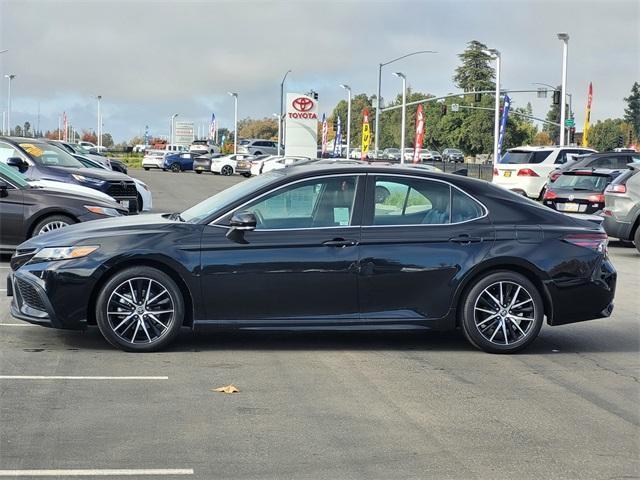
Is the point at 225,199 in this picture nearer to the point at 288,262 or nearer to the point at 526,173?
the point at 288,262

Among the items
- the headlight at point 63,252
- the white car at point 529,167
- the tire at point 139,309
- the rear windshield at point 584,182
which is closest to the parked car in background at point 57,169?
the rear windshield at point 584,182

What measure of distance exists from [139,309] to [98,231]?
2.54 ft

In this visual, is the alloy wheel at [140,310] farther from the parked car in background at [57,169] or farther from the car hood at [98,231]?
the parked car in background at [57,169]

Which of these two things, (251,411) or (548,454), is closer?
(548,454)

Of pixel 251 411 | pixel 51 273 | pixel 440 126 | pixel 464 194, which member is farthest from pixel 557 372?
pixel 440 126

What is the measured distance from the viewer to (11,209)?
44.4 feet

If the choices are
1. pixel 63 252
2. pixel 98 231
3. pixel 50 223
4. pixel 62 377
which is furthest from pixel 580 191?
pixel 62 377

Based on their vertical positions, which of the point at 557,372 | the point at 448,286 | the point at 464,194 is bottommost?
the point at 557,372

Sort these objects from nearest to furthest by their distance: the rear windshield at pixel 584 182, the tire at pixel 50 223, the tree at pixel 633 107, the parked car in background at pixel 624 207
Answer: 1. the tire at pixel 50 223
2. the parked car in background at pixel 624 207
3. the rear windshield at pixel 584 182
4. the tree at pixel 633 107

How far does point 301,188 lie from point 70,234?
200 centimetres

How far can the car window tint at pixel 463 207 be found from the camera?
853cm

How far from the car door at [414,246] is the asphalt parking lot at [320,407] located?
456 mm

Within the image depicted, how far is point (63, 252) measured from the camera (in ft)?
26.4

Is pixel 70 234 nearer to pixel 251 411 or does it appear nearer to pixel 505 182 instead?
pixel 251 411
